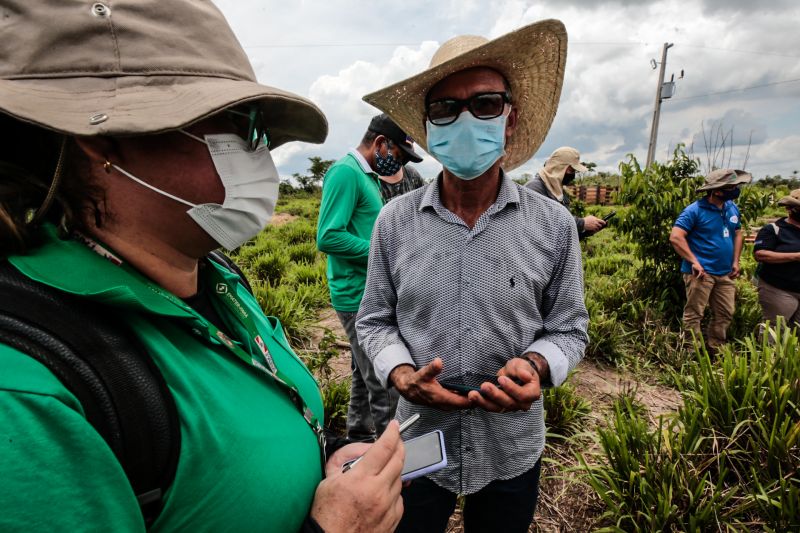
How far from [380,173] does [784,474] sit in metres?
2.78

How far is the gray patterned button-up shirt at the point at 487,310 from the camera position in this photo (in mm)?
1524

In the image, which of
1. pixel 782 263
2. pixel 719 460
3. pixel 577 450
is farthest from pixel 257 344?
pixel 782 263

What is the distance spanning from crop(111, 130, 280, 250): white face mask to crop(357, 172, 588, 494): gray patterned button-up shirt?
0.68m

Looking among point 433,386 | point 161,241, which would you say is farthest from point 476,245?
point 161,241

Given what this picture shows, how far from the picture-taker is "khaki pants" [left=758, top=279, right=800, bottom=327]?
171 inches

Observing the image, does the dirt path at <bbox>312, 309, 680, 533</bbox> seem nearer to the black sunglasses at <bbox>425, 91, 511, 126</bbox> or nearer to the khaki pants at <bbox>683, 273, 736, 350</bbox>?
the khaki pants at <bbox>683, 273, 736, 350</bbox>

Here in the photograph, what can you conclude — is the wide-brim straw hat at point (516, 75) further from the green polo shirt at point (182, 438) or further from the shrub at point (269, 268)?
the shrub at point (269, 268)

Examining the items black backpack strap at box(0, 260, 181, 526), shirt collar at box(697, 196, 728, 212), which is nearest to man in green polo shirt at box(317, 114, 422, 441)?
black backpack strap at box(0, 260, 181, 526)

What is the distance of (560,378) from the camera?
4.84 feet

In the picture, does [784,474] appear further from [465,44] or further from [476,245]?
[465,44]

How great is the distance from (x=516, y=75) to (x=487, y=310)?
1.03 meters

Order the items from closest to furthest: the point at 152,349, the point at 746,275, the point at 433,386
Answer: the point at 152,349 < the point at 433,386 < the point at 746,275

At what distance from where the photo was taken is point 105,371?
2.09ft

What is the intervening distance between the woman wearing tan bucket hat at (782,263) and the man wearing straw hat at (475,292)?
424cm
